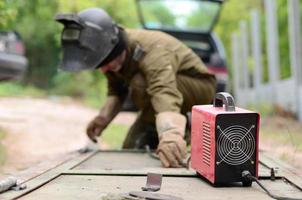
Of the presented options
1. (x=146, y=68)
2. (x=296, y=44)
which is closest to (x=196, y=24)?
(x=296, y=44)

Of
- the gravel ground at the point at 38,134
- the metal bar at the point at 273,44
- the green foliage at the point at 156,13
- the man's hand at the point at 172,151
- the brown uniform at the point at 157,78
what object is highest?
the green foliage at the point at 156,13

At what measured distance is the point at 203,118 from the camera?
3.67 metres

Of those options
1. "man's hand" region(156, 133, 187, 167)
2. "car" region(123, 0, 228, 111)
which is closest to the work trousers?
"man's hand" region(156, 133, 187, 167)

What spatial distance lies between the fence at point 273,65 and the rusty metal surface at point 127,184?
7.86m

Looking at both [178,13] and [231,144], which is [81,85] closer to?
[178,13]

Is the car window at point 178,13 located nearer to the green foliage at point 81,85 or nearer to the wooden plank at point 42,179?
the wooden plank at point 42,179

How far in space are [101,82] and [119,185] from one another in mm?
21363

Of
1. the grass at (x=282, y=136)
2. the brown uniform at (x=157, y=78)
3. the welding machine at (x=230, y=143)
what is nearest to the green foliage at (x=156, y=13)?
the grass at (x=282, y=136)

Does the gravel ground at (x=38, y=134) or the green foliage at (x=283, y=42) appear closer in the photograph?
the gravel ground at (x=38, y=134)

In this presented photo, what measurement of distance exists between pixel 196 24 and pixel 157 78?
11648 mm

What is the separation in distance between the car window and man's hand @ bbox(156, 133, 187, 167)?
819 cm

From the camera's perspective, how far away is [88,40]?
516 cm

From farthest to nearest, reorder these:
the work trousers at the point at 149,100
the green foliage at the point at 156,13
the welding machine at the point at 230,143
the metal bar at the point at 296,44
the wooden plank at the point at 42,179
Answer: the green foliage at the point at 156,13
the metal bar at the point at 296,44
the work trousers at the point at 149,100
the welding machine at the point at 230,143
the wooden plank at the point at 42,179

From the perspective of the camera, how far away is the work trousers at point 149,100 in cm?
554
